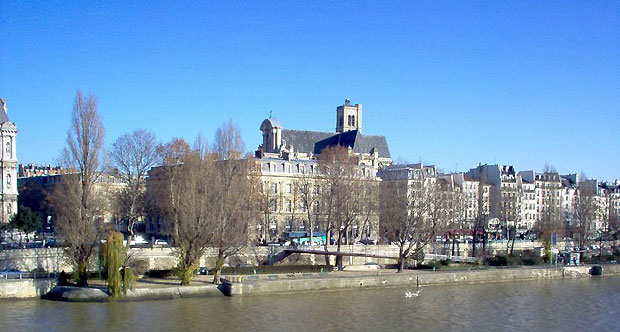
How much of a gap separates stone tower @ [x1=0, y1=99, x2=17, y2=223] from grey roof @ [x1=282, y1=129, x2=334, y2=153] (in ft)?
103

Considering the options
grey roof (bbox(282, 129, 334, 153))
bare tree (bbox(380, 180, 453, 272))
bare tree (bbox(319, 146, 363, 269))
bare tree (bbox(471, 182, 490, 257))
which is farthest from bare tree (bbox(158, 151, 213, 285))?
grey roof (bbox(282, 129, 334, 153))

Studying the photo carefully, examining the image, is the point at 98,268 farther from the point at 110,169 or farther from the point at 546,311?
the point at 546,311

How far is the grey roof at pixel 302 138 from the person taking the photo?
3514 inches

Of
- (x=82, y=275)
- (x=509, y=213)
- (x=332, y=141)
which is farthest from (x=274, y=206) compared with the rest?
(x=82, y=275)

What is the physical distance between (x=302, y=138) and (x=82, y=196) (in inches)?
2047

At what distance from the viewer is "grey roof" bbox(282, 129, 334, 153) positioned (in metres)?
Result: 89.3

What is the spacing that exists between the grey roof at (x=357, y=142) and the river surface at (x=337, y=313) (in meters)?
46.2

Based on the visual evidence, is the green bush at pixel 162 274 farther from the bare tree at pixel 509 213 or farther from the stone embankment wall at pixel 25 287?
the bare tree at pixel 509 213

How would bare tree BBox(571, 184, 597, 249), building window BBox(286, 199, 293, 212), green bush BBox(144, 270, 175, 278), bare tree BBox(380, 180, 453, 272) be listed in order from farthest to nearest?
bare tree BBox(571, 184, 597, 249), building window BBox(286, 199, 293, 212), bare tree BBox(380, 180, 453, 272), green bush BBox(144, 270, 175, 278)

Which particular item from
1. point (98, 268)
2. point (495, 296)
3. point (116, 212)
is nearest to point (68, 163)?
point (98, 268)

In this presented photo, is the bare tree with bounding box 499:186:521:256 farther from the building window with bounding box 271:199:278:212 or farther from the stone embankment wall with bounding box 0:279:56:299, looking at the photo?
the stone embankment wall with bounding box 0:279:56:299

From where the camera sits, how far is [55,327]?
31.0 meters

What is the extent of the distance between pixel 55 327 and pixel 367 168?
1833 inches

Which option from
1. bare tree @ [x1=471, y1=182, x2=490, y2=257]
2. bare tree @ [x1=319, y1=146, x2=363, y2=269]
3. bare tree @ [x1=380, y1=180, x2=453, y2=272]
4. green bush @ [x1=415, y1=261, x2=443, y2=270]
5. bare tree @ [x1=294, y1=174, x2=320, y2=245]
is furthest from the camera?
bare tree @ [x1=471, y1=182, x2=490, y2=257]
